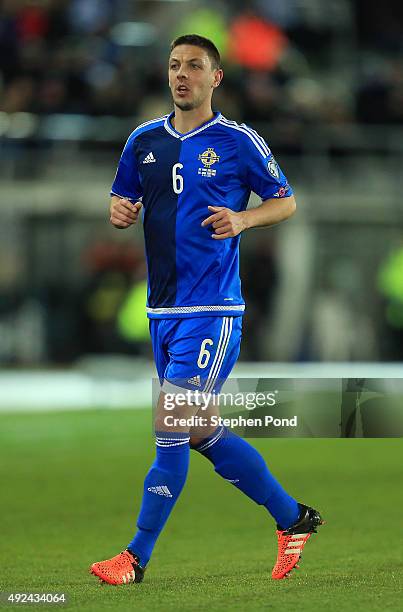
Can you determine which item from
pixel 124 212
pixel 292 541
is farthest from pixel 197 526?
pixel 124 212

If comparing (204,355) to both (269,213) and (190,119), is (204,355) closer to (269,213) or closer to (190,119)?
(269,213)

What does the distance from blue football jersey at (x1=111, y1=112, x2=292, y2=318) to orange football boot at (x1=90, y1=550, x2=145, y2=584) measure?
3.53ft

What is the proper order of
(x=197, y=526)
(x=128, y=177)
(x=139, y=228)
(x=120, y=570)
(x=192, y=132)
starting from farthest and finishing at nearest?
(x=139, y=228) < (x=197, y=526) < (x=128, y=177) < (x=192, y=132) < (x=120, y=570)

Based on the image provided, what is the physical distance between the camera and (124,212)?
20.1 ft

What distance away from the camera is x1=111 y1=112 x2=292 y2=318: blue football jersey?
6051 millimetres

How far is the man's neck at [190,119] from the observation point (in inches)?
243

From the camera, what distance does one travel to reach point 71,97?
18.8 meters

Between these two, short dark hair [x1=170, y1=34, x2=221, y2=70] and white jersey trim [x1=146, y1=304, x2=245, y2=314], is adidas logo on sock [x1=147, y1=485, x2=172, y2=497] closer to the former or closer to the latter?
white jersey trim [x1=146, y1=304, x2=245, y2=314]

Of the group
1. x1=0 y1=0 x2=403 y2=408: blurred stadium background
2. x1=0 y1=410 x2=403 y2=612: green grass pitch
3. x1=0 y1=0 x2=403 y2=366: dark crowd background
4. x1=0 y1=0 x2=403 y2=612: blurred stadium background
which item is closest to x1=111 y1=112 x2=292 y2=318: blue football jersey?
x1=0 y1=410 x2=403 y2=612: green grass pitch

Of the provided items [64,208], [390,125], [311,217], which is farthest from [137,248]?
[390,125]

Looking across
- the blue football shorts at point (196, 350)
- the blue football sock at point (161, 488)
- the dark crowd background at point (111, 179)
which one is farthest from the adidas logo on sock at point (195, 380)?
the dark crowd background at point (111, 179)

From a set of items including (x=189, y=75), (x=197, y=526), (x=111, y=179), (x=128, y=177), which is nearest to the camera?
(x=189, y=75)

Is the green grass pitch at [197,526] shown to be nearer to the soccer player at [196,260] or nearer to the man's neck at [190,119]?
the soccer player at [196,260]

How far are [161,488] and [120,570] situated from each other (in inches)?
15.5
